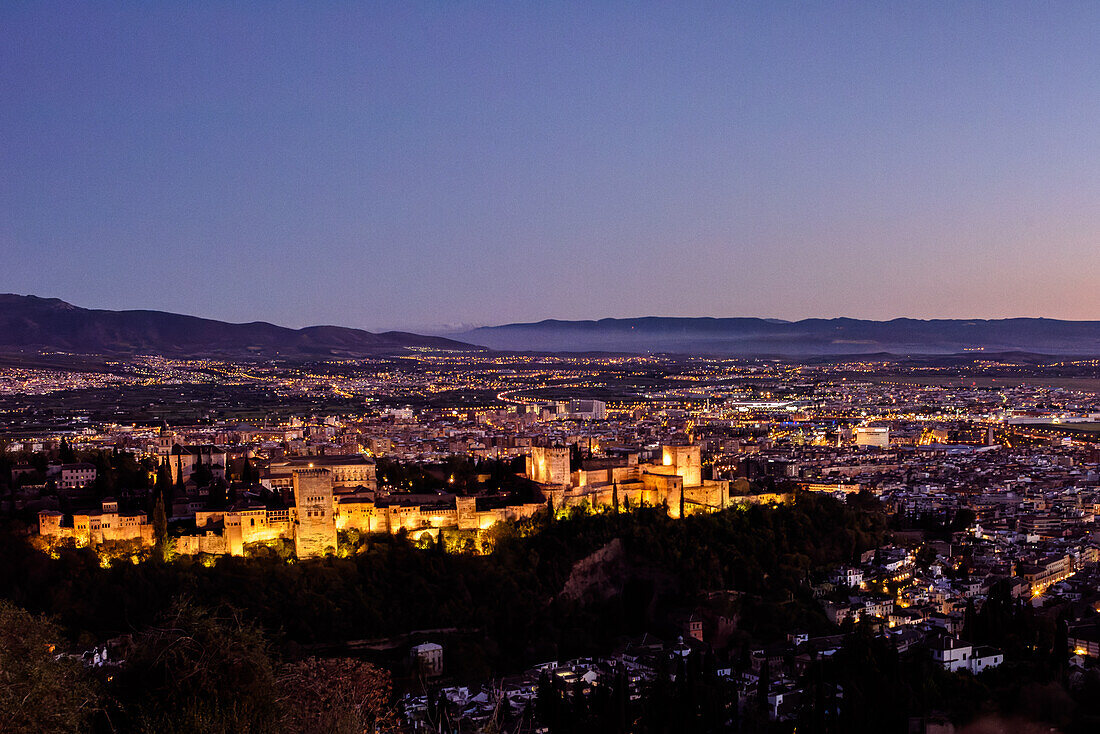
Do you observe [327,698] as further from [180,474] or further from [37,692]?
[180,474]

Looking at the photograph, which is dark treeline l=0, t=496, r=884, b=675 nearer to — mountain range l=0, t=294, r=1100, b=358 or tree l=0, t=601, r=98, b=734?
tree l=0, t=601, r=98, b=734

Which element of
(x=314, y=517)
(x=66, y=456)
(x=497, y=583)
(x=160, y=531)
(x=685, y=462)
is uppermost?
(x=685, y=462)

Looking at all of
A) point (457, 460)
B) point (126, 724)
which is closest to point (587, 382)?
point (457, 460)

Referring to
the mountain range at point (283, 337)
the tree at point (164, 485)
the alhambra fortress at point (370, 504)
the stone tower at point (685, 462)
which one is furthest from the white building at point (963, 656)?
the mountain range at point (283, 337)

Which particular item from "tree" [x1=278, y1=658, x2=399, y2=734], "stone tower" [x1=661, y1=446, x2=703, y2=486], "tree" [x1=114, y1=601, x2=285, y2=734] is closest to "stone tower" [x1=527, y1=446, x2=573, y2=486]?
"stone tower" [x1=661, y1=446, x2=703, y2=486]

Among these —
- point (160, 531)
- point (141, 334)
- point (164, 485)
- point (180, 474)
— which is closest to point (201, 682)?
point (160, 531)

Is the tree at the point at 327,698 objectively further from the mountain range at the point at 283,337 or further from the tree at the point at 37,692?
the mountain range at the point at 283,337
